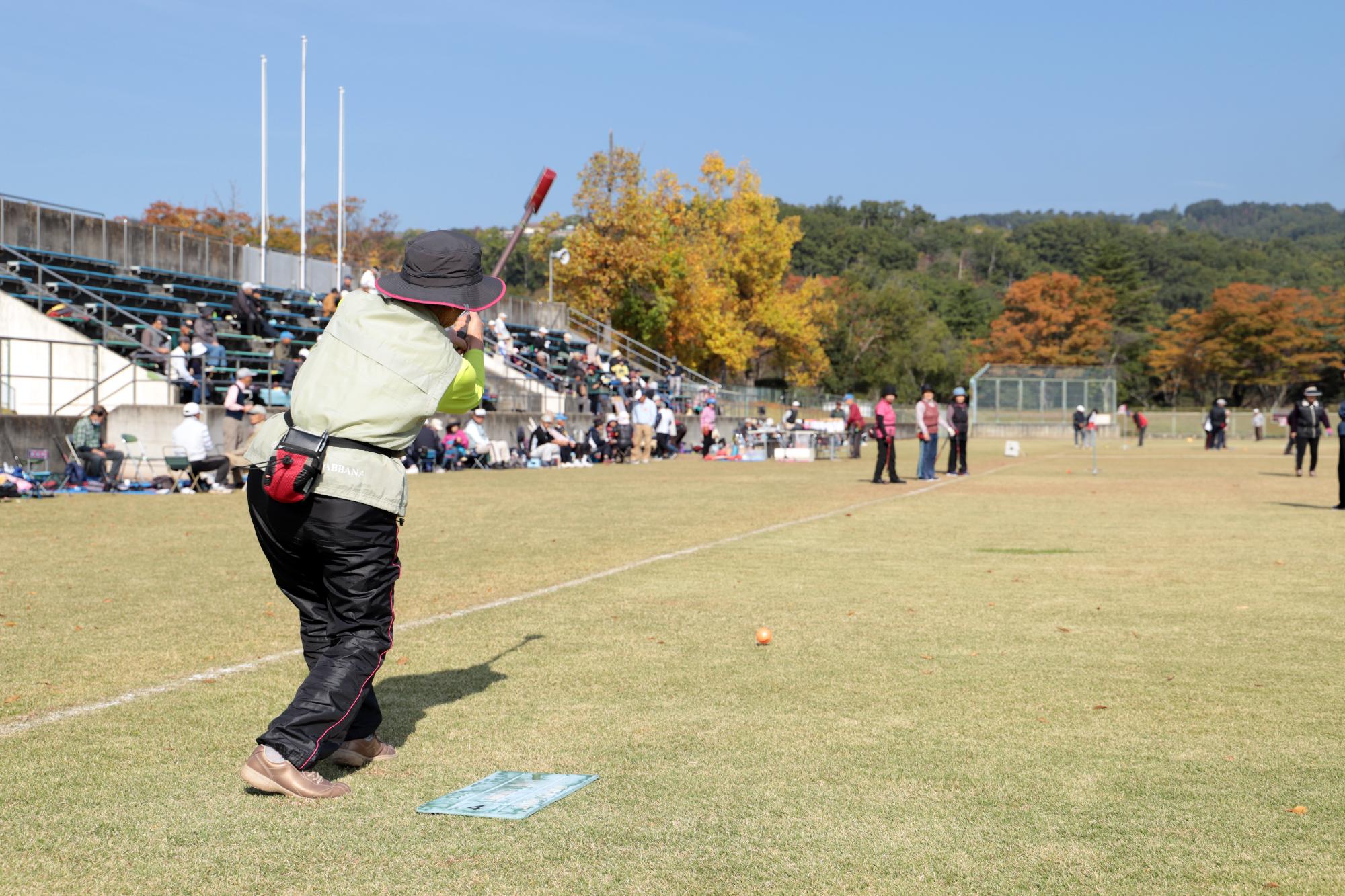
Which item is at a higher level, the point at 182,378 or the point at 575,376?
the point at 575,376

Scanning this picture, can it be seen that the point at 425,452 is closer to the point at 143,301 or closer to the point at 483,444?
the point at 483,444

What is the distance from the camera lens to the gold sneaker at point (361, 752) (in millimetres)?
5027

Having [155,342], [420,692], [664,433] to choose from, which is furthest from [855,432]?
[420,692]

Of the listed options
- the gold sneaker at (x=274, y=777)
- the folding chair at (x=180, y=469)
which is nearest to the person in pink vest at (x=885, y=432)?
the folding chair at (x=180, y=469)

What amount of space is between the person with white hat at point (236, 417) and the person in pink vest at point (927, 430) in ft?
40.9

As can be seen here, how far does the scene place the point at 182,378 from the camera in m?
24.5

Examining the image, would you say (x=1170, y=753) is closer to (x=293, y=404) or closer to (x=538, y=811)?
(x=538, y=811)

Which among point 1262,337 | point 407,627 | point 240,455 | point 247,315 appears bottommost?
point 407,627

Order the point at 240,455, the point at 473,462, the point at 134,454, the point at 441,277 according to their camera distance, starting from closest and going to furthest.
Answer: the point at 441,277 → the point at 240,455 → the point at 134,454 → the point at 473,462

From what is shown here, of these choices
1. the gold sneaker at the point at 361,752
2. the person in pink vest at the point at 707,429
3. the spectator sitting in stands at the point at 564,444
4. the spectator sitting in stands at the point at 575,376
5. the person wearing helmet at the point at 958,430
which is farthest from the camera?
the person in pink vest at the point at 707,429

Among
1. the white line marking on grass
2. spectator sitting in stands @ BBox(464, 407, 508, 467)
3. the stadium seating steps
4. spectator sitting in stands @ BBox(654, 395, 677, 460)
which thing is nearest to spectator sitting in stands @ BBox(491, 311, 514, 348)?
the stadium seating steps

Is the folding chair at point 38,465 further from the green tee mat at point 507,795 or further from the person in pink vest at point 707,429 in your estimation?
the person in pink vest at point 707,429

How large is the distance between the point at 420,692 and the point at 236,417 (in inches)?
677

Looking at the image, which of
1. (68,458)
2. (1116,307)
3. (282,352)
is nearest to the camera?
(68,458)
